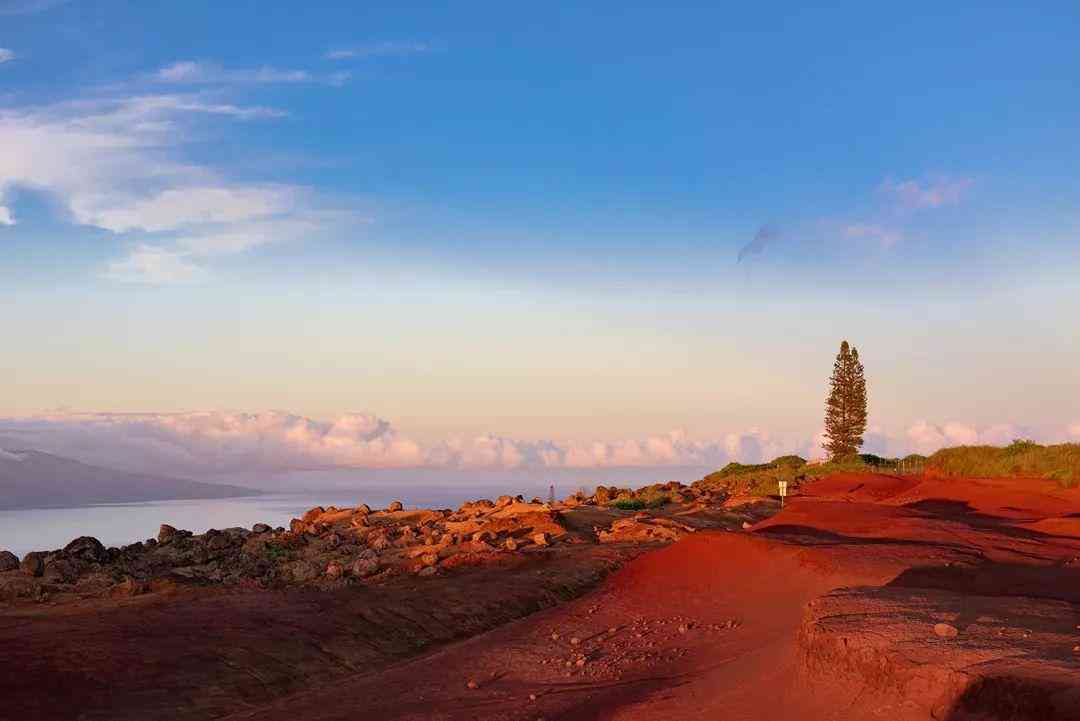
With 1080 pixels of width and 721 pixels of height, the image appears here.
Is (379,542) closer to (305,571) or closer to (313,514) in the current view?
(305,571)

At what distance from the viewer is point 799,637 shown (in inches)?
436

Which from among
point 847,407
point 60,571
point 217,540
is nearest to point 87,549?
point 217,540

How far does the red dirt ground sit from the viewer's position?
9039 millimetres

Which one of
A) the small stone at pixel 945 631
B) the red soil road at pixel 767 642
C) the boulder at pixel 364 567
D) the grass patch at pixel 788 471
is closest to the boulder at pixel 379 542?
the boulder at pixel 364 567

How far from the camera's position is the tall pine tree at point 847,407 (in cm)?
7544

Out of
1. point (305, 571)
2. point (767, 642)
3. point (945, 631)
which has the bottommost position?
point (305, 571)

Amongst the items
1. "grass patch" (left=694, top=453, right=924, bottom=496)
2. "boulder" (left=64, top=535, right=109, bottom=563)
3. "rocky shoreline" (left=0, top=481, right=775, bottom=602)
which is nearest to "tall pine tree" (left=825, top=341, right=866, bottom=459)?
"grass patch" (left=694, top=453, right=924, bottom=496)

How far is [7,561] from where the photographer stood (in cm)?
2530

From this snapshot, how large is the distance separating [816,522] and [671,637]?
11.2 metres

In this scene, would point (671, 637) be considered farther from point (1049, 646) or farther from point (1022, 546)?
point (1022, 546)

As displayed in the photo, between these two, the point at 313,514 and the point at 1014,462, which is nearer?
the point at 313,514

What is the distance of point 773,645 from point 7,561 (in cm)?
2220

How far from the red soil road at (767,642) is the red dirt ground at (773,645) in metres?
0.03

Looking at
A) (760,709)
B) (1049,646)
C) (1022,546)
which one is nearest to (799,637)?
(760,709)
